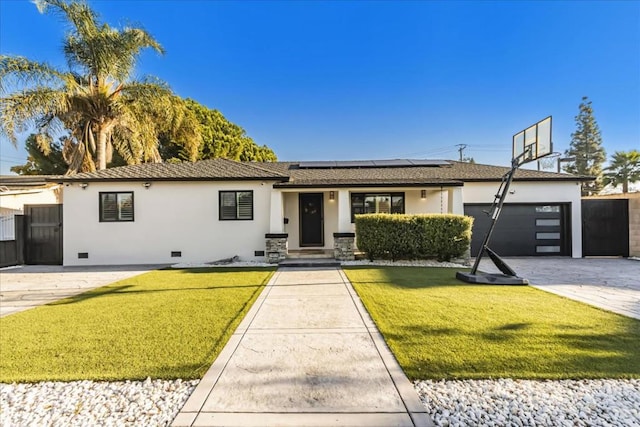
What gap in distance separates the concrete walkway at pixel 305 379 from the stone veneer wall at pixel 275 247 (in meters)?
5.40

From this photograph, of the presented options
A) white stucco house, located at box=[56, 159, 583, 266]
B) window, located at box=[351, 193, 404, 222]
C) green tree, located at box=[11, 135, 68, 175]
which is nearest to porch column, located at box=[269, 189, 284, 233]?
white stucco house, located at box=[56, 159, 583, 266]

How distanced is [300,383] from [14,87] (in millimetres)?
16537

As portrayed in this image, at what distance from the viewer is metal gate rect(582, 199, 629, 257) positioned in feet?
37.0

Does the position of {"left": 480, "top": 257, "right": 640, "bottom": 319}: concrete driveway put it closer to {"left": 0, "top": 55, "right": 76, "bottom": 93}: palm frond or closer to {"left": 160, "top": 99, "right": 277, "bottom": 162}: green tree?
{"left": 0, "top": 55, "right": 76, "bottom": 93}: palm frond

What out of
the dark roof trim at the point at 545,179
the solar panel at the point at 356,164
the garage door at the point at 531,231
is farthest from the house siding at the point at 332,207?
the solar panel at the point at 356,164

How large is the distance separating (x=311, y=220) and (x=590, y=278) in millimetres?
8939

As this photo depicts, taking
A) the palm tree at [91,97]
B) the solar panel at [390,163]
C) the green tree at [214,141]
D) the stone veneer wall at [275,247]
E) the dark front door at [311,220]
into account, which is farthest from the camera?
the green tree at [214,141]

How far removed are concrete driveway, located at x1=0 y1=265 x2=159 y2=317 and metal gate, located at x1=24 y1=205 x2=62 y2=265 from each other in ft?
1.38

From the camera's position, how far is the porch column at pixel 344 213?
10578 mm

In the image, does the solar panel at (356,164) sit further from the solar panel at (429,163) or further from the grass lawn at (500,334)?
the grass lawn at (500,334)

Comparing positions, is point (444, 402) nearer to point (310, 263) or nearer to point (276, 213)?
point (310, 263)

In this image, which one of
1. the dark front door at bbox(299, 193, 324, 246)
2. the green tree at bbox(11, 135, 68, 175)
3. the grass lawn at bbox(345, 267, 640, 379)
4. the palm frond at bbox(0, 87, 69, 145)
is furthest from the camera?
the green tree at bbox(11, 135, 68, 175)

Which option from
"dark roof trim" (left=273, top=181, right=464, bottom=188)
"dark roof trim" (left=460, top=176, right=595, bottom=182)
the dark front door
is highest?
"dark roof trim" (left=460, top=176, right=595, bottom=182)

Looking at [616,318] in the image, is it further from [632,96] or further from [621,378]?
[632,96]
